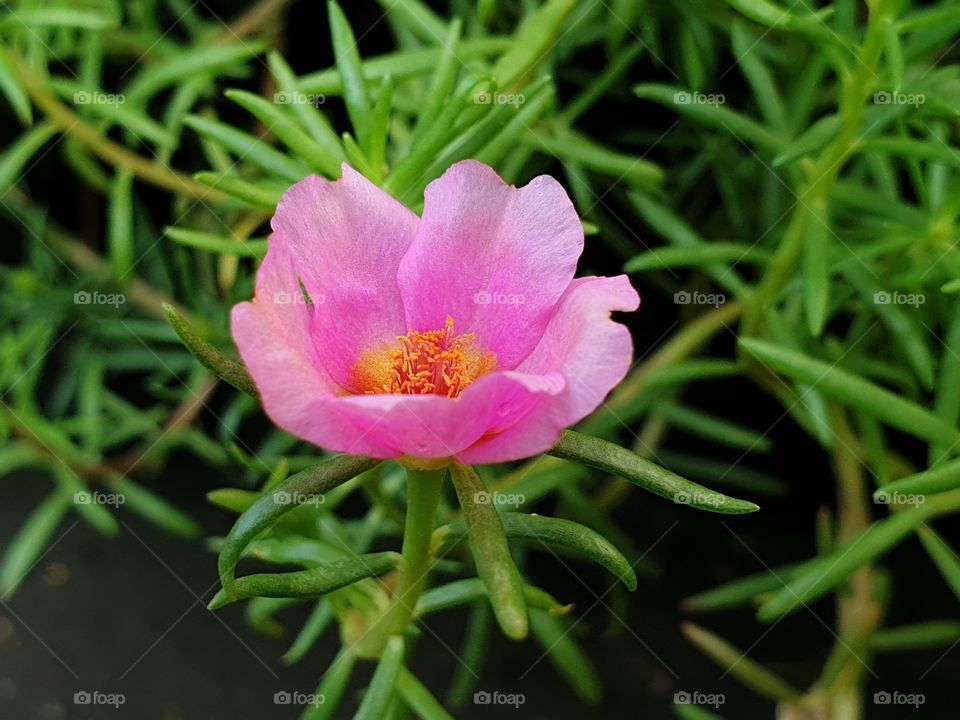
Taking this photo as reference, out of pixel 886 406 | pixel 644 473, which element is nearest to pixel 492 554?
pixel 644 473

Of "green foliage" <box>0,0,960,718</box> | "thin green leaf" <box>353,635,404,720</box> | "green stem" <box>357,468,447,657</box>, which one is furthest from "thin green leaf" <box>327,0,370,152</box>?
"thin green leaf" <box>353,635,404,720</box>

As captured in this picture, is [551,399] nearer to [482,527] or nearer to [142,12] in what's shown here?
[482,527]

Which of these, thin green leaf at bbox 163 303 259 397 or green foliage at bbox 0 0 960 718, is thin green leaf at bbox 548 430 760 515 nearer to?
green foliage at bbox 0 0 960 718

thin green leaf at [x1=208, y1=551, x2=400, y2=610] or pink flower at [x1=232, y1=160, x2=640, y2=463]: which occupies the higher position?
pink flower at [x1=232, y1=160, x2=640, y2=463]

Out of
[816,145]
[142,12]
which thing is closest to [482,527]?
[816,145]

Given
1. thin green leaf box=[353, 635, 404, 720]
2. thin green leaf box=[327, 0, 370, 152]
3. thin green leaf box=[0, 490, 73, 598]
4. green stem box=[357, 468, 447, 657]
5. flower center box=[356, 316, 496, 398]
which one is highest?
thin green leaf box=[327, 0, 370, 152]
